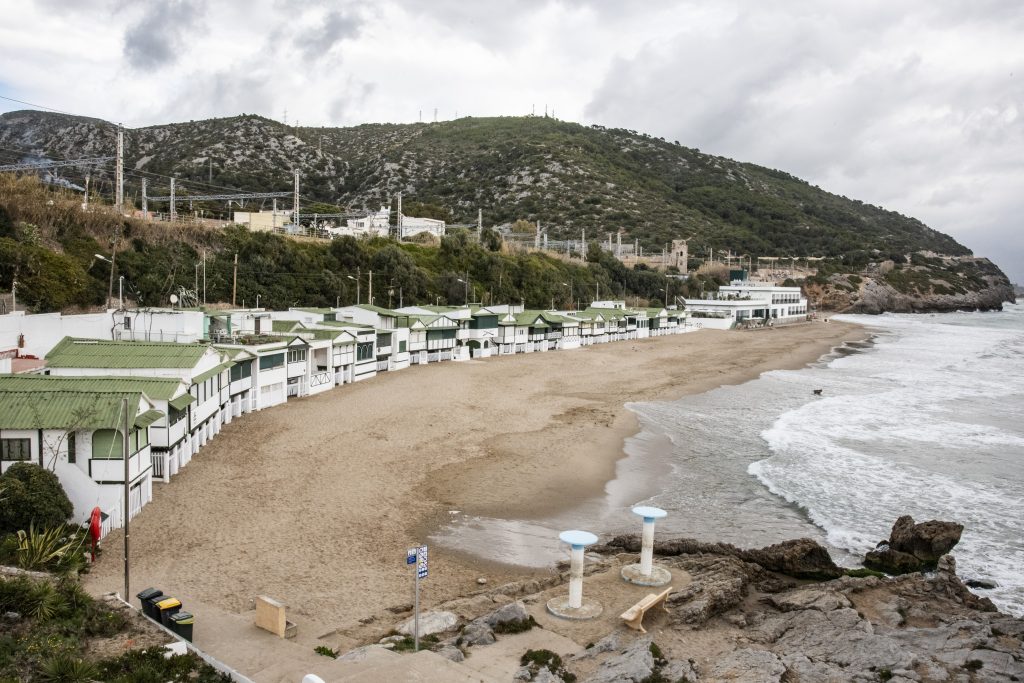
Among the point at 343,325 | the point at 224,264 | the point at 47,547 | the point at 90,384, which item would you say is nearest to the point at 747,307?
the point at 224,264

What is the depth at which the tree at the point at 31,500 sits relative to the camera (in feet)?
50.5

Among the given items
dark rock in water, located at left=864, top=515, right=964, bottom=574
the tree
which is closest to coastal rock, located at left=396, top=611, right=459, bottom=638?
the tree

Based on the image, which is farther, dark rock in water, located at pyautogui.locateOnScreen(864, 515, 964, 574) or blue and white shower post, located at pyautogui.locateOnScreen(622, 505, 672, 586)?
dark rock in water, located at pyautogui.locateOnScreen(864, 515, 964, 574)

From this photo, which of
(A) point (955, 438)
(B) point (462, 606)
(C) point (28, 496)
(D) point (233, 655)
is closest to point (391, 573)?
(B) point (462, 606)

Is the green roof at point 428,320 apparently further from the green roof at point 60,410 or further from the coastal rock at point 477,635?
the coastal rock at point 477,635

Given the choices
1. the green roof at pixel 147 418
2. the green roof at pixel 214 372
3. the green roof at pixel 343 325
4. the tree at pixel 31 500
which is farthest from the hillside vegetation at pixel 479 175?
the tree at pixel 31 500

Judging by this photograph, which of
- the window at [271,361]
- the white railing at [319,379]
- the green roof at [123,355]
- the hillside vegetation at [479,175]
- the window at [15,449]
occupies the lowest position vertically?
the white railing at [319,379]

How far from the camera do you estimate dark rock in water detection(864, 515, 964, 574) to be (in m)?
17.0

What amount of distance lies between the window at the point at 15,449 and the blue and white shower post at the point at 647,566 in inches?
565

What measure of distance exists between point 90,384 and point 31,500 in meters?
4.12

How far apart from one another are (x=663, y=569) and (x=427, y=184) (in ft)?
459

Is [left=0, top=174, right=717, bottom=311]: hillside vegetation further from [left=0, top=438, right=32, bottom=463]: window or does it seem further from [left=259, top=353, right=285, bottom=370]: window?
[left=0, top=438, right=32, bottom=463]: window

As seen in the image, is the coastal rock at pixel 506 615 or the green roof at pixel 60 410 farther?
the green roof at pixel 60 410

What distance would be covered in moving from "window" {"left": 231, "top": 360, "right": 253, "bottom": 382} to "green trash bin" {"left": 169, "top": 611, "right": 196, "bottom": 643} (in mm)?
18753
